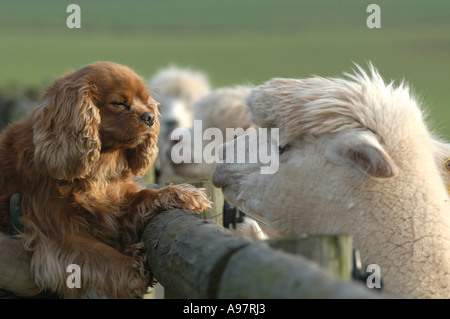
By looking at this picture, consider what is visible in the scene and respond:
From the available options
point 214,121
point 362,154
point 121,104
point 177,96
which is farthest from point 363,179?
point 177,96

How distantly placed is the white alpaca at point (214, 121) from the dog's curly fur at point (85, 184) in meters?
2.45

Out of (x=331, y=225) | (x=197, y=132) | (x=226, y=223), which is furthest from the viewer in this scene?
(x=197, y=132)

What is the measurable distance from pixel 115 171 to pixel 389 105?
4.94ft

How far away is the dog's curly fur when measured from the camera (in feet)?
9.35

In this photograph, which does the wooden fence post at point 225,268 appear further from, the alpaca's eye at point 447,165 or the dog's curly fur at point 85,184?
the alpaca's eye at point 447,165

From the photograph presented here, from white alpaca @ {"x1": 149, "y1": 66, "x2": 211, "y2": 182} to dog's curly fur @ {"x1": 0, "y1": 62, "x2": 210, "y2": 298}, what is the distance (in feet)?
21.8

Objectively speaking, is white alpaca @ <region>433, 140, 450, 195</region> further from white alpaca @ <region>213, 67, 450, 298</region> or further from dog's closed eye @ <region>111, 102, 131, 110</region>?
dog's closed eye @ <region>111, 102, 131, 110</region>

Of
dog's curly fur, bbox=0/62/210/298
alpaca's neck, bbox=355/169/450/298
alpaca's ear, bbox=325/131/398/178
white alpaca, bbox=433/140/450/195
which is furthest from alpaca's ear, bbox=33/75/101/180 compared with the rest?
white alpaca, bbox=433/140/450/195

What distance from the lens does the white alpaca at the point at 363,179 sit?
8.32ft

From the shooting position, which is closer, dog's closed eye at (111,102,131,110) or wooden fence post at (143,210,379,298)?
wooden fence post at (143,210,379,298)

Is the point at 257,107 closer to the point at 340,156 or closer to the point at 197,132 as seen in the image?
the point at 340,156

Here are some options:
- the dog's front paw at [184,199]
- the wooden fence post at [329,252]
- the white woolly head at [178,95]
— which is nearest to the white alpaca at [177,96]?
the white woolly head at [178,95]

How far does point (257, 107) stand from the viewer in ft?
10.5
